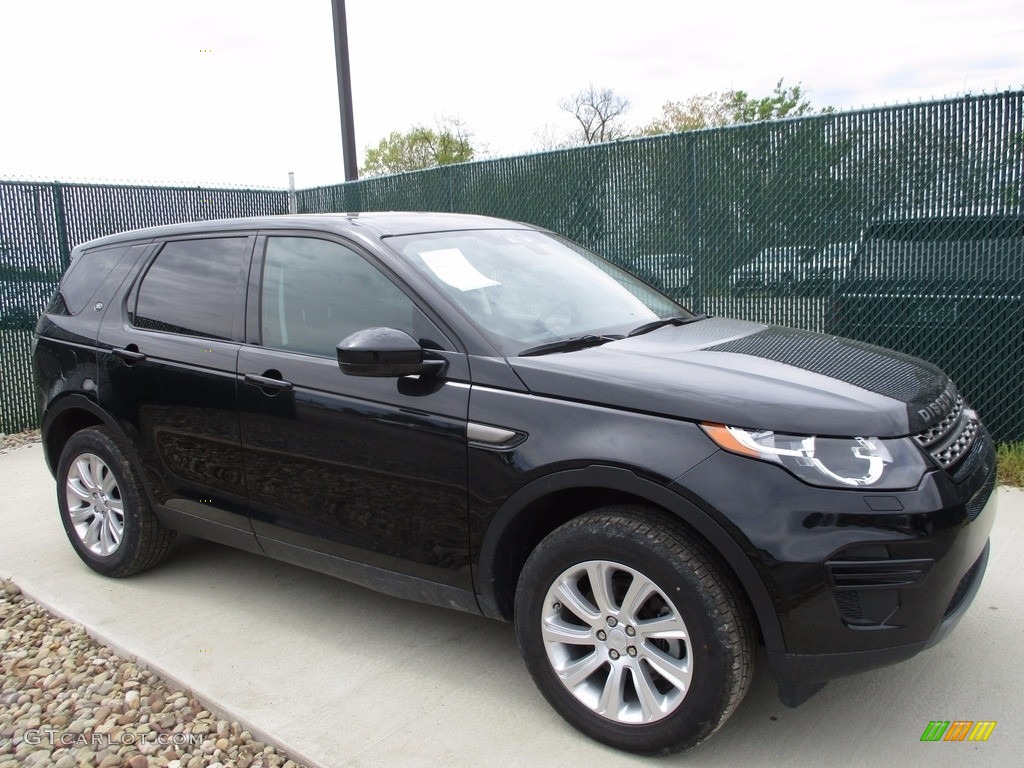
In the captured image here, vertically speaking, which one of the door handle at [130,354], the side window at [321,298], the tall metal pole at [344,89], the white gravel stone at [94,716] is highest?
the tall metal pole at [344,89]

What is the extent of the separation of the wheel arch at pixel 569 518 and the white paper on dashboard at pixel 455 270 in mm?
905

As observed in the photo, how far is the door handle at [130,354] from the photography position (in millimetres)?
3990

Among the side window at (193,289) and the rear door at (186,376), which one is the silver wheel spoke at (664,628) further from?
the side window at (193,289)

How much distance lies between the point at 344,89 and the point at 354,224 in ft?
22.6

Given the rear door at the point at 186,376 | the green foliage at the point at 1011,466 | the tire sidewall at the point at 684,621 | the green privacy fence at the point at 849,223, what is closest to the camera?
the tire sidewall at the point at 684,621

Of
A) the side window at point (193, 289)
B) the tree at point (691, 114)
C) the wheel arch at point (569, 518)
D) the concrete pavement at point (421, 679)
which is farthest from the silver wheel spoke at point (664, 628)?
the tree at point (691, 114)

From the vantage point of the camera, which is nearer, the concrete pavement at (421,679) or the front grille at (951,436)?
the front grille at (951,436)

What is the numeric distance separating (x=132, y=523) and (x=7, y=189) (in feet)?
17.8

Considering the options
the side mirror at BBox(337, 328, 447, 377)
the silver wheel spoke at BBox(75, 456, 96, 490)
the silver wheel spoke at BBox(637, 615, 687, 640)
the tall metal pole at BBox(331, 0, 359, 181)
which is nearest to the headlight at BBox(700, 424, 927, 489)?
the silver wheel spoke at BBox(637, 615, 687, 640)

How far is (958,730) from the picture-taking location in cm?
283

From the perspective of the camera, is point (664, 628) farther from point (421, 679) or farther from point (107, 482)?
point (107, 482)

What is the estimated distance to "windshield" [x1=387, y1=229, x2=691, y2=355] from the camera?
3.21m

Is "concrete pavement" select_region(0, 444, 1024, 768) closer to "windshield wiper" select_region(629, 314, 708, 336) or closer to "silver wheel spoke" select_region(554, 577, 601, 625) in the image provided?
"silver wheel spoke" select_region(554, 577, 601, 625)

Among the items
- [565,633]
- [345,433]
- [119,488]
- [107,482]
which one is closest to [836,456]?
[565,633]
